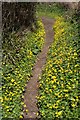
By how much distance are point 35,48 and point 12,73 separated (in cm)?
355

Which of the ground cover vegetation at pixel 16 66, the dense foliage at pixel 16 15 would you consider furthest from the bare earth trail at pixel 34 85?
the dense foliage at pixel 16 15

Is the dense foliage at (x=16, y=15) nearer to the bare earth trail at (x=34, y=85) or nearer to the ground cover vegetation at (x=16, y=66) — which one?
the ground cover vegetation at (x=16, y=66)

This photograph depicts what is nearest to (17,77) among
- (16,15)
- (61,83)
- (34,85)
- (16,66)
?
(34,85)

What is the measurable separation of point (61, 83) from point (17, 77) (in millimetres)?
1309

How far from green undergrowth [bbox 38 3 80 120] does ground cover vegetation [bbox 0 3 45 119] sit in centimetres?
55

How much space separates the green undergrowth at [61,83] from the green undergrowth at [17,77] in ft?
1.73

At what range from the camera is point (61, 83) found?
8344 millimetres

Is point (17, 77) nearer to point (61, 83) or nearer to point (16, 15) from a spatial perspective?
point (61, 83)

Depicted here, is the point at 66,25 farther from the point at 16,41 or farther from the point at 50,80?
the point at 50,80

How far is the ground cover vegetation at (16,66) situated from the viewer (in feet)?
23.5

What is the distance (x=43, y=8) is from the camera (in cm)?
2352

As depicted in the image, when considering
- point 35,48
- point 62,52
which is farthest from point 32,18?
point 62,52

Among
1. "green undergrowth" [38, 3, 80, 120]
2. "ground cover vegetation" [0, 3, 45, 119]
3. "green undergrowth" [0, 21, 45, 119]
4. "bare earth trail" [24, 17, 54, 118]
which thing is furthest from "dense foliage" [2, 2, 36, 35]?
"green undergrowth" [38, 3, 80, 120]

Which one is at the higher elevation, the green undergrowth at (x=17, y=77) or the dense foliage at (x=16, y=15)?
the dense foliage at (x=16, y=15)
